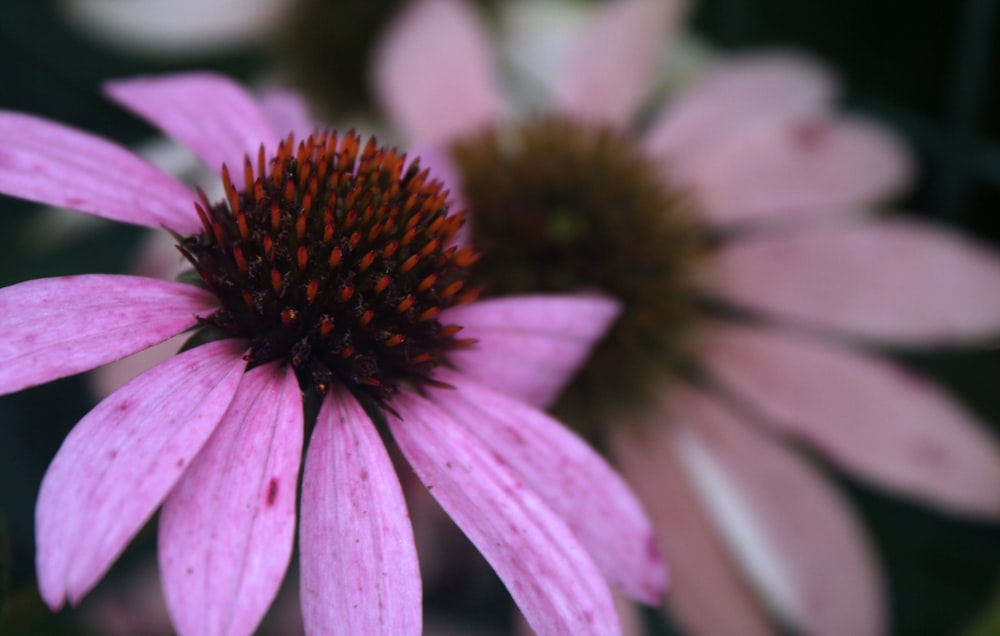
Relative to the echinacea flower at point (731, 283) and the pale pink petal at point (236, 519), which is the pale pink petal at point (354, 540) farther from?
the echinacea flower at point (731, 283)

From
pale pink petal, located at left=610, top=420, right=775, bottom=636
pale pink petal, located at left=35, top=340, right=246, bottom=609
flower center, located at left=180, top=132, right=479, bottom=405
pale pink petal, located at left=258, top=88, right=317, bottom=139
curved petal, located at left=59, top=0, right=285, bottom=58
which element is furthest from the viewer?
curved petal, located at left=59, top=0, right=285, bottom=58

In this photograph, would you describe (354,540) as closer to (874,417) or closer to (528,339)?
(528,339)

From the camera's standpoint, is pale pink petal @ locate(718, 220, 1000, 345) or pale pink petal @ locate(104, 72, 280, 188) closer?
pale pink petal @ locate(104, 72, 280, 188)

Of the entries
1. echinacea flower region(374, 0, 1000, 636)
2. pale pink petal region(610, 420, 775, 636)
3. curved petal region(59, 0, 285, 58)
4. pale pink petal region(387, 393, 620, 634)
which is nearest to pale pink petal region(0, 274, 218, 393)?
pale pink petal region(387, 393, 620, 634)

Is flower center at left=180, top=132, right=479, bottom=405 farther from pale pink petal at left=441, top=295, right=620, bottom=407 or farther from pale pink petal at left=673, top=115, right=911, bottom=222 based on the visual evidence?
pale pink petal at left=673, top=115, right=911, bottom=222

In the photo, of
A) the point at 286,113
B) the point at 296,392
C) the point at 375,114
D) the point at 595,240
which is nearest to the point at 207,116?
the point at 286,113

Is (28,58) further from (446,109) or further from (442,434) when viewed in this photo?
(442,434)
